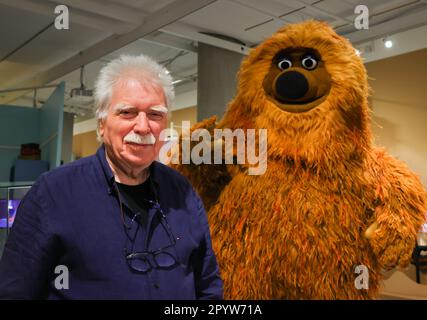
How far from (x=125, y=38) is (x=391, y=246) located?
2.34 meters

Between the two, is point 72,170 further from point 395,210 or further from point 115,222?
point 395,210

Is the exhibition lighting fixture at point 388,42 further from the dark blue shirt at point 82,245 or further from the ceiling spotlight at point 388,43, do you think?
the dark blue shirt at point 82,245

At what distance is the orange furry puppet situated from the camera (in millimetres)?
1104

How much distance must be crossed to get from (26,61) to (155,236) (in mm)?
3840

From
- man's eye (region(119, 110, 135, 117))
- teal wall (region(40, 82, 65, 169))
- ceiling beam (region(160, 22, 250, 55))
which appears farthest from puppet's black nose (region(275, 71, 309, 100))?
teal wall (region(40, 82, 65, 169))

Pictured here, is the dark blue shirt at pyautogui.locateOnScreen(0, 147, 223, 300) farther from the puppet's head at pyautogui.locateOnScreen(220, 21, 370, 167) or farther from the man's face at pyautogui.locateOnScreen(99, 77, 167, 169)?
the puppet's head at pyautogui.locateOnScreen(220, 21, 370, 167)

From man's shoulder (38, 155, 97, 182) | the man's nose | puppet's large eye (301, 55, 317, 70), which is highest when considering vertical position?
puppet's large eye (301, 55, 317, 70)

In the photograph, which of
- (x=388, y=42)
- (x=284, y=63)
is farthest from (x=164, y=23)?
(x=388, y=42)

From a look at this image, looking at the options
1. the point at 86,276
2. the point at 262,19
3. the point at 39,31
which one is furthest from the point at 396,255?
the point at 39,31

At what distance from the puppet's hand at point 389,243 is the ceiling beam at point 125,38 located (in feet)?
4.97

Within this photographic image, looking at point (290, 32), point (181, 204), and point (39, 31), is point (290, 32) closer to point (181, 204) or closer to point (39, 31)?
point (181, 204)

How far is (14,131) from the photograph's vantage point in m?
3.97

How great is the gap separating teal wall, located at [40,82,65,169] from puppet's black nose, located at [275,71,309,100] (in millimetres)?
2075

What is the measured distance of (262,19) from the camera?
268cm
